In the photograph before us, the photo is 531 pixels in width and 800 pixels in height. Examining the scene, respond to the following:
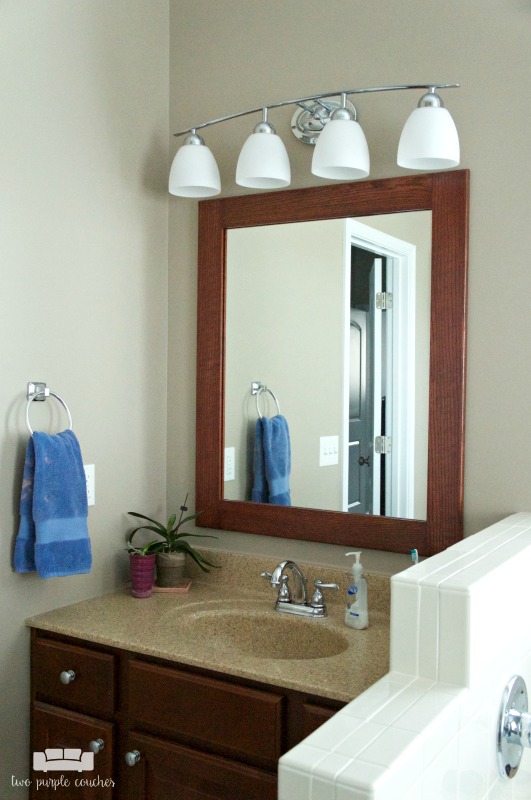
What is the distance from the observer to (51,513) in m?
1.96

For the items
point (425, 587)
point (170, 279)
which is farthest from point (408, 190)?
point (425, 587)

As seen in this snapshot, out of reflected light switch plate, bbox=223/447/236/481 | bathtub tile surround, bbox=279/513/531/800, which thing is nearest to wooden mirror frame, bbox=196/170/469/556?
reflected light switch plate, bbox=223/447/236/481

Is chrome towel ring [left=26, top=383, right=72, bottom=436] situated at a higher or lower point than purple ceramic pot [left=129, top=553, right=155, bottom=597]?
higher

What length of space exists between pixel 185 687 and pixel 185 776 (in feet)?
0.66

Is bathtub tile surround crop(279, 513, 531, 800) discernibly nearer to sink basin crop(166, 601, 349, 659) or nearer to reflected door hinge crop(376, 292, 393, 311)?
sink basin crop(166, 601, 349, 659)

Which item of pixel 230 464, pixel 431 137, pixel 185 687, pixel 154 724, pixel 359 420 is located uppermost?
pixel 431 137

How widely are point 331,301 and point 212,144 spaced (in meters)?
0.63

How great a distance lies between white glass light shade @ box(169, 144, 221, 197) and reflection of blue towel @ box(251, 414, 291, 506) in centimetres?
68

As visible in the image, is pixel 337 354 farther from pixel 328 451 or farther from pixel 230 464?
pixel 230 464

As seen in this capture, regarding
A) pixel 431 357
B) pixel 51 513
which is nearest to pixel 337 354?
pixel 431 357

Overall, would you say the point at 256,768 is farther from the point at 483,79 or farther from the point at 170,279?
the point at 483,79

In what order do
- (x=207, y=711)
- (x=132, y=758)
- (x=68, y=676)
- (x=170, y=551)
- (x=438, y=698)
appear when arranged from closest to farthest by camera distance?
(x=438, y=698), (x=207, y=711), (x=132, y=758), (x=68, y=676), (x=170, y=551)

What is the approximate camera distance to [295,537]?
88.0 inches

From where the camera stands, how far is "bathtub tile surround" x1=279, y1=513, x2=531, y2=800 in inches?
39.4
